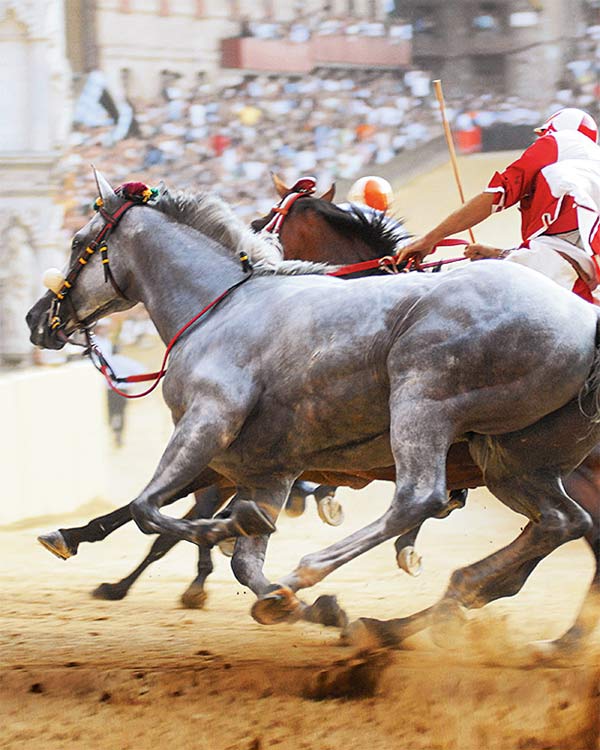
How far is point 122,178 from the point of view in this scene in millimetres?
11664

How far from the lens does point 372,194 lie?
22.8 ft

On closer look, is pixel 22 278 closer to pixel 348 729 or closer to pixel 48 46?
pixel 48 46

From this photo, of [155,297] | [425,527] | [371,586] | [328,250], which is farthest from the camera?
[425,527]

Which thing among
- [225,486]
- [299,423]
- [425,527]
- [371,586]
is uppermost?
[299,423]

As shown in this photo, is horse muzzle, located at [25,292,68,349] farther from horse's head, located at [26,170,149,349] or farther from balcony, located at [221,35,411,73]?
balcony, located at [221,35,411,73]

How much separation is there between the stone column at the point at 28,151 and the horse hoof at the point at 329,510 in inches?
189

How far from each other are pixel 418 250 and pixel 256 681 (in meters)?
1.75

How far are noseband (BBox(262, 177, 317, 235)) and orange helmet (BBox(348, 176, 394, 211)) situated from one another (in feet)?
2.60

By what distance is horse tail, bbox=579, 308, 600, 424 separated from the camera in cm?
409

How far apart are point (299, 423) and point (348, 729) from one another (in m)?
1.08

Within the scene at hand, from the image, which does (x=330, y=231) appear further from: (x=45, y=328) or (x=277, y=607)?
(x=277, y=607)

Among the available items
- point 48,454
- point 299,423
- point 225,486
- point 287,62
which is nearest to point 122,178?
point 287,62

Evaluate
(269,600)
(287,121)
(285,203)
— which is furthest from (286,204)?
(287,121)

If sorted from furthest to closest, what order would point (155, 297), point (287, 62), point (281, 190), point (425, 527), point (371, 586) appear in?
point (287, 62) < point (425, 527) < point (371, 586) < point (281, 190) < point (155, 297)
